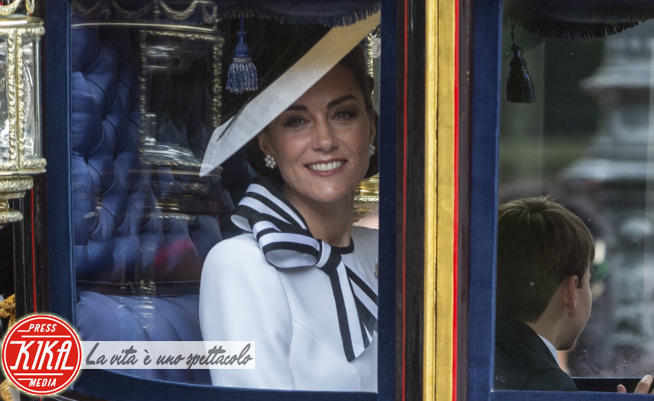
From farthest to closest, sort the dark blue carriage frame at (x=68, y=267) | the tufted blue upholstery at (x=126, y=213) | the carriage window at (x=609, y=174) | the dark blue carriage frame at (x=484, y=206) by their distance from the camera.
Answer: the carriage window at (x=609, y=174), the tufted blue upholstery at (x=126, y=213), the dark blue carriage frame at (x=68, y=267), the dark blue carriage frame at (x=484, y=206)

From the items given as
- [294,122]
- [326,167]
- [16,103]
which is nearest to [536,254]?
[326,167]

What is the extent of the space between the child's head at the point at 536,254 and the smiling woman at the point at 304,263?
0.31m

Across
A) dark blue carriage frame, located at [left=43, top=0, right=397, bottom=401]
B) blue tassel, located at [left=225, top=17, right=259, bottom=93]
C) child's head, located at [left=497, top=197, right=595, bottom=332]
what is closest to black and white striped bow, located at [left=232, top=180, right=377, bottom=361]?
dark blue carriage frame, located at [left=43, top=0, right=397, bottom=401]

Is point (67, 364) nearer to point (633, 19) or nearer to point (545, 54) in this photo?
point (545, 54)

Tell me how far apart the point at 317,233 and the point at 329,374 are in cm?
33

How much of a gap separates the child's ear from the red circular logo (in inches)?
47.8

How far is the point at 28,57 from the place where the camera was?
2.19 m

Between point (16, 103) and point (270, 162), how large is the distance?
1.94 ft

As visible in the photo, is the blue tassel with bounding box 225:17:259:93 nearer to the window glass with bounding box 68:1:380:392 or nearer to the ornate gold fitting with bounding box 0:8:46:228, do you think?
the window glass with bounding box 68:1:380:392

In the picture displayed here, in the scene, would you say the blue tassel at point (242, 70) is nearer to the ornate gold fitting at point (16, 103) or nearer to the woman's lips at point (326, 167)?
the woman's lips at point (326, 167)

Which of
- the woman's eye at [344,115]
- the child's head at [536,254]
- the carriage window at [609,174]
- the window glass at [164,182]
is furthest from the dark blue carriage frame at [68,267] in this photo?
the carriage window at [609,174]

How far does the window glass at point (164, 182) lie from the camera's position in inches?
85.8

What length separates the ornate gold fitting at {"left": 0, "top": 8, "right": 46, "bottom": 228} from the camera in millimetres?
2123

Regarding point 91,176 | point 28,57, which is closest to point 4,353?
point 91,176
